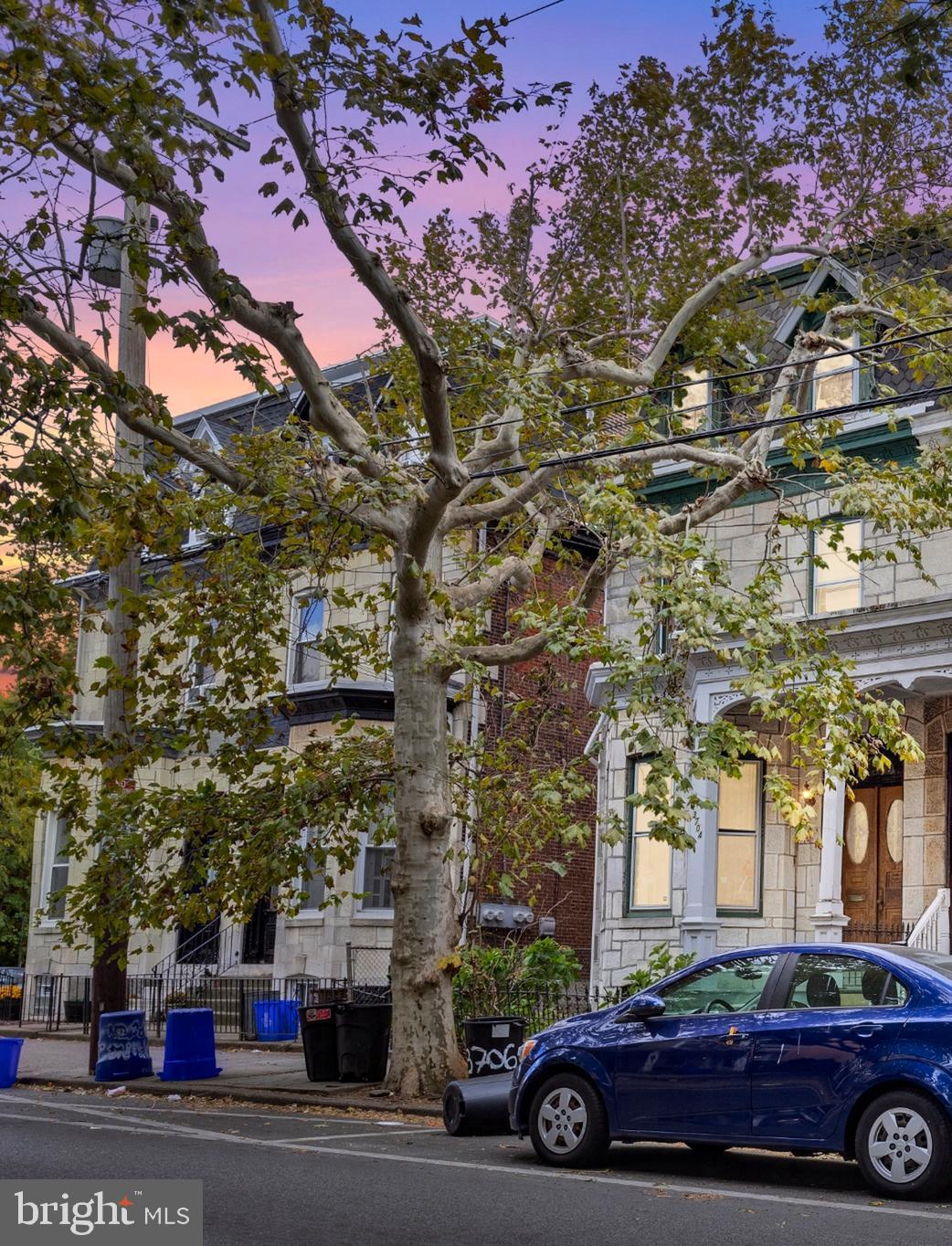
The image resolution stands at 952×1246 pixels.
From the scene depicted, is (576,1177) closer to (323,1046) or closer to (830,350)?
(323,1046)

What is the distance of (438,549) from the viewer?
1800cm

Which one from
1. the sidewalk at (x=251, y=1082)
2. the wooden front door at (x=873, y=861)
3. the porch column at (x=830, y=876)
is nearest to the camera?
the sidewalk at (x=251, y=1082)

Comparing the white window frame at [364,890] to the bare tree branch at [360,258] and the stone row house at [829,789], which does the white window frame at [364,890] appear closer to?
the stone row house at [829,789]

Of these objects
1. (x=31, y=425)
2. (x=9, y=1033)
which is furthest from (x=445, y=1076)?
(x=9, y=1033)

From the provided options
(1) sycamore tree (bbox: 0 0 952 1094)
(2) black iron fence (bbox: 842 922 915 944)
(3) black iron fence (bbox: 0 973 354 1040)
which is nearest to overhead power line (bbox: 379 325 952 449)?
(1) sycamore tree (bbox: 0 0 952 1094)

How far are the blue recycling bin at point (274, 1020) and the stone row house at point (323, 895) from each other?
38.3 inches

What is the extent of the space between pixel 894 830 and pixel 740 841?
233 cm

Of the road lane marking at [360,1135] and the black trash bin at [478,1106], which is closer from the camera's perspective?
the road lane marking at [360,1135]

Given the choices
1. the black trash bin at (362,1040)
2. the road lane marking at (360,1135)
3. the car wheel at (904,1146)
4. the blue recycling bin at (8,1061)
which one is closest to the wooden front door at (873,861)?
the black trash bin at (362,1040)

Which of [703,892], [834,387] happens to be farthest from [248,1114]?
[834,387]

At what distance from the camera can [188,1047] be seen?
18.8 m

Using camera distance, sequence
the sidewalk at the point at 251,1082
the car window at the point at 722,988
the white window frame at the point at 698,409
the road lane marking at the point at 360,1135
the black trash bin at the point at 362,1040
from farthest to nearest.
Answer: the white window frame at the point at 698,409
the black trash bin at the point at 362,1040
the sidewalk at the point at 251,1082
the road lane marking at the point at 360,1135
the car window at the point at 722,988

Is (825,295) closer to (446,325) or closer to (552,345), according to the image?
(552,345)

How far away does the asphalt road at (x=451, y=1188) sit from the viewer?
8227 millimetres
